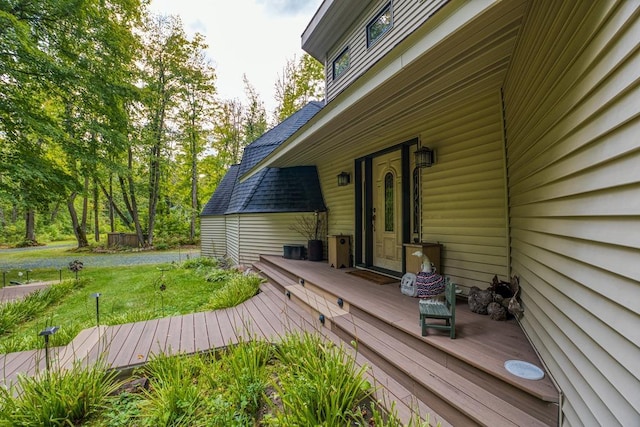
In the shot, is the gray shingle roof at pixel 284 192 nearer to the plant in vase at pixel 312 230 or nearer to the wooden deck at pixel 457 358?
the plant in vase at pixel 312 230

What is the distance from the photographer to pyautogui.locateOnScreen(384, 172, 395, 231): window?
15.0 ft

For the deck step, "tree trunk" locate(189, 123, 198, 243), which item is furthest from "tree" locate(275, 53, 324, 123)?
the deck step

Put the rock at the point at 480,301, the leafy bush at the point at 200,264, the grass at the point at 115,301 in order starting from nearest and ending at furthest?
the rock at the point at 480,301, the grass at the point at 115,301, the leafy bush at the point at 200,264

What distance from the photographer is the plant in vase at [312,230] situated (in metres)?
6.03

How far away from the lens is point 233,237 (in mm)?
8375

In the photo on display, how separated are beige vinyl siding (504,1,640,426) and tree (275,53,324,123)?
1312cm

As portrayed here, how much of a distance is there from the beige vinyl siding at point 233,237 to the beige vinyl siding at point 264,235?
0.14 metres

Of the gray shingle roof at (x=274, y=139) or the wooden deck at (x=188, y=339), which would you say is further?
the gray shingle roof at (x=274, y=139)

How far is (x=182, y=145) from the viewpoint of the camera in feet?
48.2

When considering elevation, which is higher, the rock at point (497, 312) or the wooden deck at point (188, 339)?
the rock at point (497, 312)

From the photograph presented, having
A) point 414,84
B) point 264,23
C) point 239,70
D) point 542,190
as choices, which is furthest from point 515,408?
point 239,70

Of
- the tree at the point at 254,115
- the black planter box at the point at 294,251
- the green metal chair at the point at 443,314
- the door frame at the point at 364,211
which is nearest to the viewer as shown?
the green metal chair at the point at 443,314

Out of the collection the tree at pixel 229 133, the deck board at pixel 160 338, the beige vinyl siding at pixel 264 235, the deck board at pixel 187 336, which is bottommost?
the deck board at pixel 160 338

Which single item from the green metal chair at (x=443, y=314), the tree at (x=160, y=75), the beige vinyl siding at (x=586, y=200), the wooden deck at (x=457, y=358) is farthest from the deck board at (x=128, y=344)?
the tree at (x=160, y=75)
